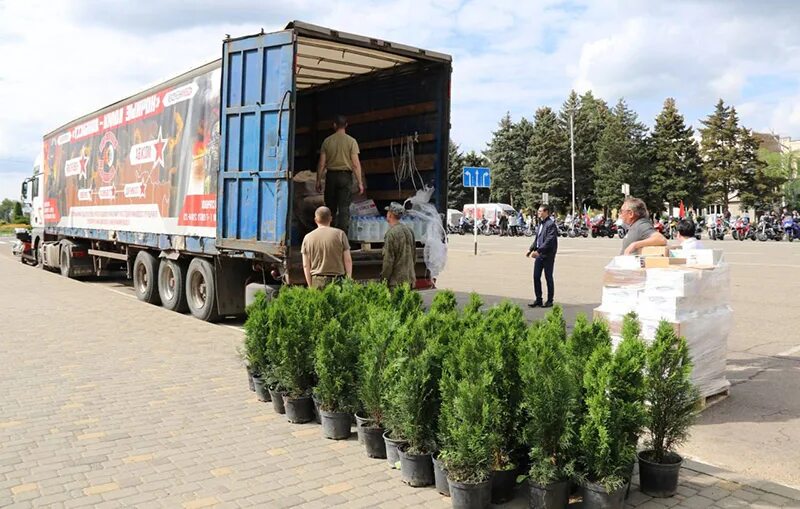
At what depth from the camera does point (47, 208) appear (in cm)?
1856

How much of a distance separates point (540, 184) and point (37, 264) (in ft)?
166

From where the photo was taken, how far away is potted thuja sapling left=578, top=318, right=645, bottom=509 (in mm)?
3555

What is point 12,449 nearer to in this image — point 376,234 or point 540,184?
point 376,234

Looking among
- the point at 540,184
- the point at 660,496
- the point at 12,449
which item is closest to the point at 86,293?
the point at 12,449

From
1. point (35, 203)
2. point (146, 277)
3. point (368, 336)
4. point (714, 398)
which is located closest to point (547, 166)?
point (35, 203)

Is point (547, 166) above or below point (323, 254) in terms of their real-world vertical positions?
above

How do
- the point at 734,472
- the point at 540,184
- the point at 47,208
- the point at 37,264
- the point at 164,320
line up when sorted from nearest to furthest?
the point at 734,472 < the point at 164,320 < the point at 47,208 < the point at 37,264 < the point at 540,184

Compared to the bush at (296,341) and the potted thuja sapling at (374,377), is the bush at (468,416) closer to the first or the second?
the potted thuja sapling at (374,377)

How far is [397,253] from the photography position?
803cm

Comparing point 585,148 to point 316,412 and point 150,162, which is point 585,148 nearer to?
point 150,162

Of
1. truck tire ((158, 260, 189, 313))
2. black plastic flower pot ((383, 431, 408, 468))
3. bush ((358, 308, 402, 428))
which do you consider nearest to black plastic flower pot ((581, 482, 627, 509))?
black plastic flower pot ((383, 431, 408, 468))

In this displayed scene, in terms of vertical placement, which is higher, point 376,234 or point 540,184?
point 540,184

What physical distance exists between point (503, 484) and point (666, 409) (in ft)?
3.51

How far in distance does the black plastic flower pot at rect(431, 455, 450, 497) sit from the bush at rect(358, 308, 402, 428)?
588 mm
